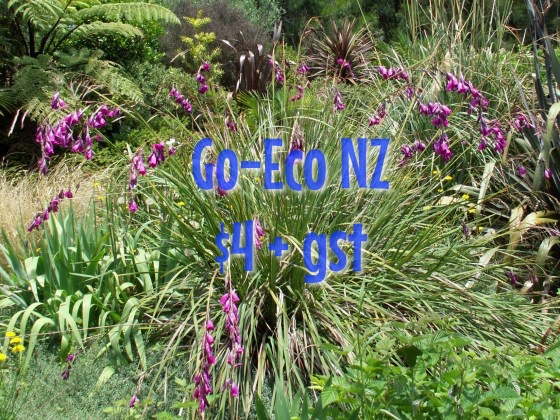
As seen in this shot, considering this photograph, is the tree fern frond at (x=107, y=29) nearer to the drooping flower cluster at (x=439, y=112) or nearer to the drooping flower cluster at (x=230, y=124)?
the drooping flower cluster at (x=230, y=124)

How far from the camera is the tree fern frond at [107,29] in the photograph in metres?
8.37

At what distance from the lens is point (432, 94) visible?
4.94 meters

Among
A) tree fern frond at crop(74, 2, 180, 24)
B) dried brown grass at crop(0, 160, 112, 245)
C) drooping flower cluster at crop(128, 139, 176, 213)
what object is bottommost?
dried brown grass at crop(0, 160, 112, 245)

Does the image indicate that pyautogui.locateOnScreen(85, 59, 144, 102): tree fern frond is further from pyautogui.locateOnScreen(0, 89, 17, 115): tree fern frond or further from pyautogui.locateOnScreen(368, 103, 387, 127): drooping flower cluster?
pyautogui.locateOnScreen(368, 103, 387, 127): drooping flower cluster

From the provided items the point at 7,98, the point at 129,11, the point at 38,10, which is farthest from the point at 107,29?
the point at 7,98

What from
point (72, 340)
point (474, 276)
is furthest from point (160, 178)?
point (474, 276)

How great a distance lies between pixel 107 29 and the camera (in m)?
8.59

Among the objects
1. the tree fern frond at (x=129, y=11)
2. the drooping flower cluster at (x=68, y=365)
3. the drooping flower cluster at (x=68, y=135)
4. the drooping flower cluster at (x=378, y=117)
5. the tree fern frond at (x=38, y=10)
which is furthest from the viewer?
the tree fern frond at (x=129, y=11)

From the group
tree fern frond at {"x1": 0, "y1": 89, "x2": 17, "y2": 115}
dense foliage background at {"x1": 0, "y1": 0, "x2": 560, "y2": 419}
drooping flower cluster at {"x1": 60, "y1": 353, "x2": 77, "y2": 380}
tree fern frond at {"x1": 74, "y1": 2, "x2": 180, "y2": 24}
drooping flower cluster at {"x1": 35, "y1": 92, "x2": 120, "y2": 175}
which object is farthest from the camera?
→ tree fern frond at {"x1": 74, "y1": 2, "x2": 180, "y2": 24}

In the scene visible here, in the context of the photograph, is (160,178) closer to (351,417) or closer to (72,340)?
(72,340)

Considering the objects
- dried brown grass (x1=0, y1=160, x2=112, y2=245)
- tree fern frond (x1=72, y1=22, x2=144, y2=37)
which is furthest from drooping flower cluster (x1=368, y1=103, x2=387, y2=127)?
tree fern frond (x1=72, y1=22, x2=144, y2=37)

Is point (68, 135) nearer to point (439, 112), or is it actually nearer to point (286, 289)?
point (286, 289)

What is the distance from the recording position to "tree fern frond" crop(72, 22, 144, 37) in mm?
8367

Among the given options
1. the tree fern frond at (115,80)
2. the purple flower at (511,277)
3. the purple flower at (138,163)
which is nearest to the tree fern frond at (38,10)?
the tree fern frond at (115,80)
